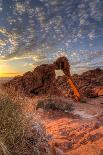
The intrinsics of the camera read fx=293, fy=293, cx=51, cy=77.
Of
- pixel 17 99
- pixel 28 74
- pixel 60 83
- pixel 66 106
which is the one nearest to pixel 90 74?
pixel 60 83

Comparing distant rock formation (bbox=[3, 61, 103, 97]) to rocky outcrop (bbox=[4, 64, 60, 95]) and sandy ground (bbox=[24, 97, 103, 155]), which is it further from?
sandy ground (bbox=[24, 97, 103, 155])

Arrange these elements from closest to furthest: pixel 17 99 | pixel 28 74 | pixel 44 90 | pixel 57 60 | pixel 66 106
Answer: pixel 17 99
pixel 66 106
pixel 57 60
pixel 44 90
pixel 28 74

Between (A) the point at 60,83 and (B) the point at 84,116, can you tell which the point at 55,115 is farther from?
(A) the point at 60,83

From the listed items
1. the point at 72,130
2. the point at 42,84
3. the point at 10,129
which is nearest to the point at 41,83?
the point at 42,84

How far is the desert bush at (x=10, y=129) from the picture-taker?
205 inches

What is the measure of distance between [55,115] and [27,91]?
824 centimetres

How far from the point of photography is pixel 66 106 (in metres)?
13.9

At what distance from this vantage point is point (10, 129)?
549 centimetres

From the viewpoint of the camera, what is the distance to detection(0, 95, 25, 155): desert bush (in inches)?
205

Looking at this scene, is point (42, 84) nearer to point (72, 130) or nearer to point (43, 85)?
point (43, 85)

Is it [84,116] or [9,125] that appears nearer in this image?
[9,125]

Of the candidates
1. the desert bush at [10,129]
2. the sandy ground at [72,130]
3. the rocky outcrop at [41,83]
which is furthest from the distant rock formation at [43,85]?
the desert bush at [10,129]

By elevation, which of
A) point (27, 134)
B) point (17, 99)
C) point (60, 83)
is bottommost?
point (60, 83)

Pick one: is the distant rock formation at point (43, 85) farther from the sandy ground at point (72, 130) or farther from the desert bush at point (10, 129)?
the desert bush at point (10, 129)
